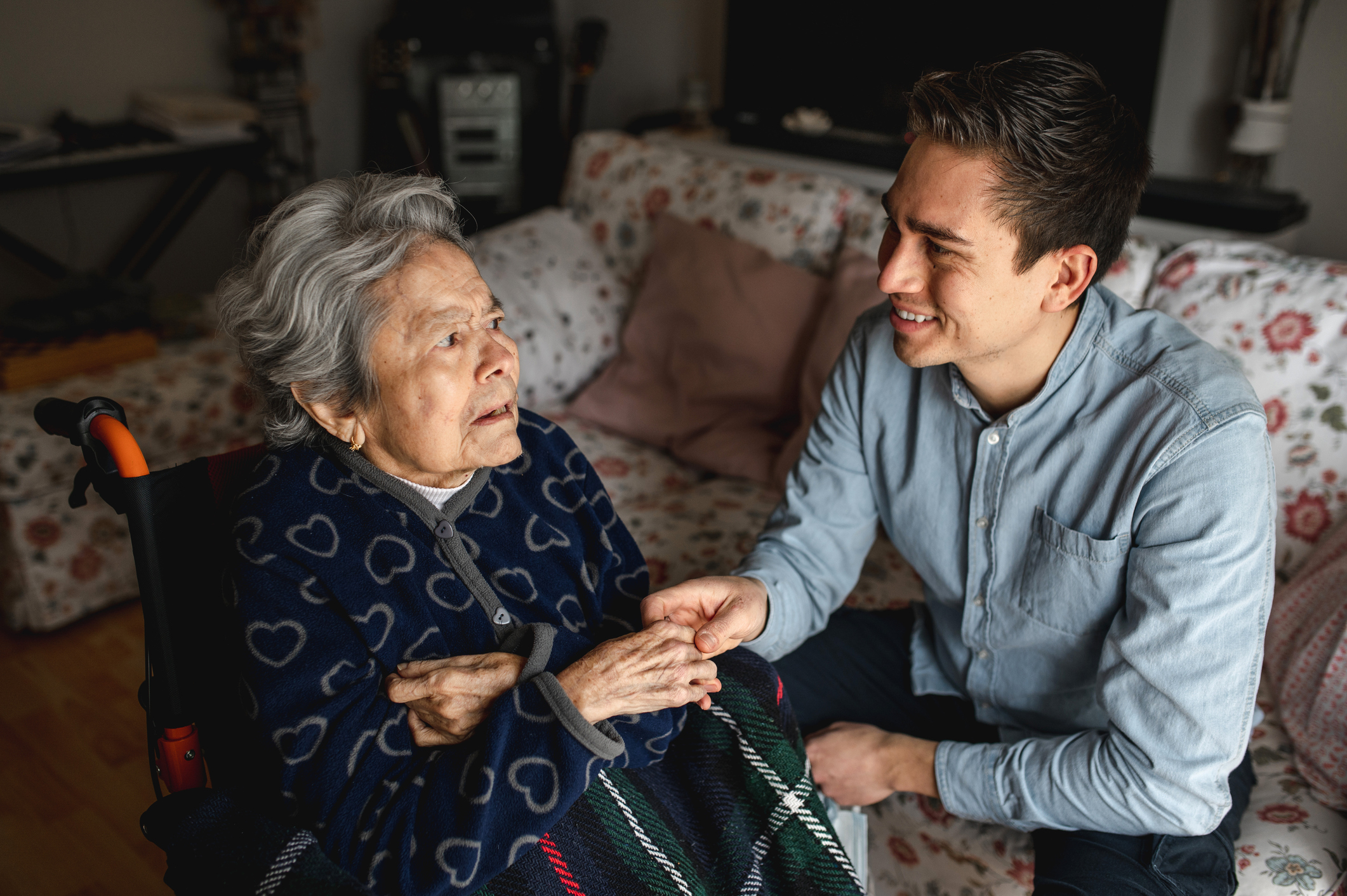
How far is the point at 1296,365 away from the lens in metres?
1.54

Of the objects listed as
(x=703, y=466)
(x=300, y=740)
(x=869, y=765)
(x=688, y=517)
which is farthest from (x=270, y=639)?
(x=703, y=466)

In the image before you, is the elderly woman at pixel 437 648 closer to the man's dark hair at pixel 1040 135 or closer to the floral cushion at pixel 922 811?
the floral cushion at pixel 922 811

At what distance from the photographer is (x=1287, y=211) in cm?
219

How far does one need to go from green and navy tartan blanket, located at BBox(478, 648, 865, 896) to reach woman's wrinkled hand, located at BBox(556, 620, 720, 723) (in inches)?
3.3

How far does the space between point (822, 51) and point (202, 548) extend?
2.77 meters

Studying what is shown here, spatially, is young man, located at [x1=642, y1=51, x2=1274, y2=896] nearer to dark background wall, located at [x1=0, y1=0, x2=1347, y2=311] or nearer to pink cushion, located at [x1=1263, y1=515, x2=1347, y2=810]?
pink cushion, located at [x1=1263, y1=515, x2=1347, y2=810]

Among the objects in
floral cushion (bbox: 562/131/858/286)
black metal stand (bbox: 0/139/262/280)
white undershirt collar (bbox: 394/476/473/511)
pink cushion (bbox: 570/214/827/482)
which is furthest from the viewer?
black metal stand (bbox: 0/139/262/280)

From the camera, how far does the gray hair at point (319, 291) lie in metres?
1.03

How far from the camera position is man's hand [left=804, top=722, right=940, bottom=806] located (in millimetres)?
1254

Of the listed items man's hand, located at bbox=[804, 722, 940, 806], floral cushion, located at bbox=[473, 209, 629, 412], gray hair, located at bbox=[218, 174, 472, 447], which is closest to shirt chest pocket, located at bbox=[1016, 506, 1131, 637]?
man's hand, located at bbox=[804, 722, 940, 806]

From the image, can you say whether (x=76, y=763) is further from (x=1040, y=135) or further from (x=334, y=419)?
(x=1040, y=135)

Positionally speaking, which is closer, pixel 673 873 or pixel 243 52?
pixel 673 873

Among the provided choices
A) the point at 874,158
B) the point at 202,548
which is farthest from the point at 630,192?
the point at 202,548

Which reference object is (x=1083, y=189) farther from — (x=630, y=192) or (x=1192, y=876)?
(x=630, y=192)
